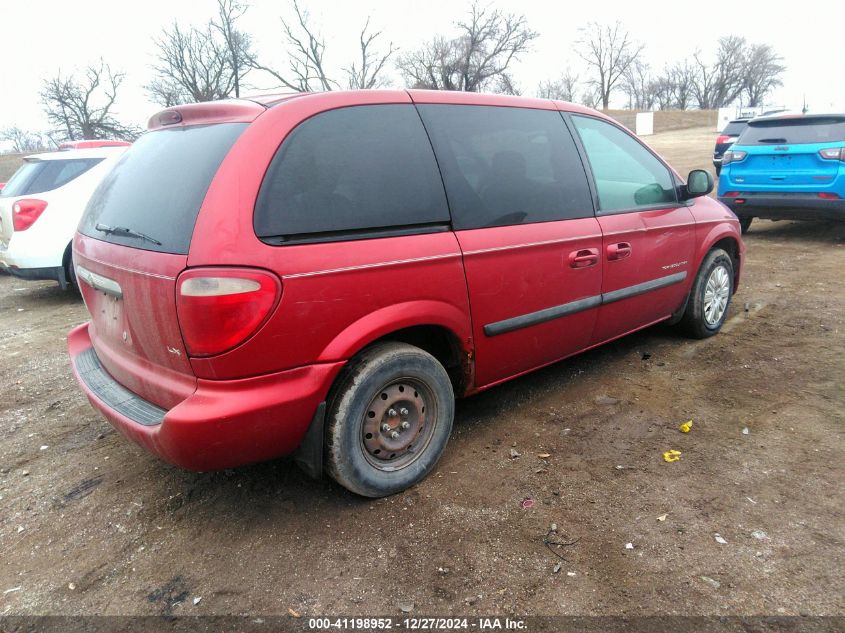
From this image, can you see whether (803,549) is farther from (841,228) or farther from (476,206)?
(841,228)

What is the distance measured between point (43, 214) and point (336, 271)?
5.72m

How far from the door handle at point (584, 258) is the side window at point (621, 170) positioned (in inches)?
12.7

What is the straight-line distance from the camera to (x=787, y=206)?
769cm

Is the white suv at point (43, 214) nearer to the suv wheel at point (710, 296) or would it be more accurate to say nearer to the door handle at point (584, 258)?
the door handle at point (584, 258)

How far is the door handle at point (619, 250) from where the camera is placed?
11.7 feet

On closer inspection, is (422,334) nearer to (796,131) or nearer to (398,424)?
(398,424)

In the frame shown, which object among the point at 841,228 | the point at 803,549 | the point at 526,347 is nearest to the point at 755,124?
the point at 841,228

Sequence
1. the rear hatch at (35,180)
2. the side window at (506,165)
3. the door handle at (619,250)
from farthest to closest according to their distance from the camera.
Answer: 1. the rear hatch at (35,180)
2. the door handle at (619,250)
3. the side window at (506,165)

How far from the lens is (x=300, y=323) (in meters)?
2.34

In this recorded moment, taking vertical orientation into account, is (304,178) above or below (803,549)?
above

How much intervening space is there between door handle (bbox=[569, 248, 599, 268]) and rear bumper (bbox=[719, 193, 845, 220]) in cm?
562

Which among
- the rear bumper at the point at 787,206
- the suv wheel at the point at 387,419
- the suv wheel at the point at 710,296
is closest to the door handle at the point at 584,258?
the suv wheel at the point at 387,419

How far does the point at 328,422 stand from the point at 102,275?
1.23m

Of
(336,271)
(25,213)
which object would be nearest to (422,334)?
(336,271)
